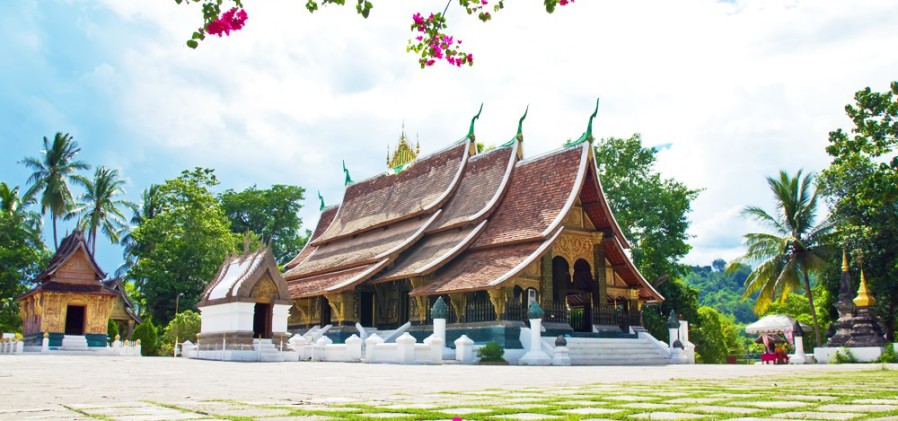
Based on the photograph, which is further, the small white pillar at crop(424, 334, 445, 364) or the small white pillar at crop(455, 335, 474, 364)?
the small white pillar at crop(455, 335, 474, 364)

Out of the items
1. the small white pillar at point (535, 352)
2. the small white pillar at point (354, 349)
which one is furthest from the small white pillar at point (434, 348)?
the small white pillar at point (354, 349)

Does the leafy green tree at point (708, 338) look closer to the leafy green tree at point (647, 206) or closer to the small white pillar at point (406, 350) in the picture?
the leafy green tree at point (647, 206)

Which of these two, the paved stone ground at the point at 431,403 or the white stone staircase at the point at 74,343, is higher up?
the paved stone ground at the point at 431,403

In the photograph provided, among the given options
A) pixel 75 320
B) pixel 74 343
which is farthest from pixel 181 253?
pixel 74 343

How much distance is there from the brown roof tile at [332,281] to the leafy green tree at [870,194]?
38.8 feet

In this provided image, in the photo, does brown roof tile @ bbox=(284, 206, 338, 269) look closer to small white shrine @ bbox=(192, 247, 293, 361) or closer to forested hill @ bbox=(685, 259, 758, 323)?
small white shrine @ bbox=(192, 247, 293, 361)

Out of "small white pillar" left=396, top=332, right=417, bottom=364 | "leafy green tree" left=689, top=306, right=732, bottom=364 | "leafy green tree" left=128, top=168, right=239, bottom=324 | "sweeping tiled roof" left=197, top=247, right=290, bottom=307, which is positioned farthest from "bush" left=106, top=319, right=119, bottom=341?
"leafy green tree" left=689, top=306, right=732, bottom=364

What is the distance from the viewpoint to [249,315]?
55.0ft

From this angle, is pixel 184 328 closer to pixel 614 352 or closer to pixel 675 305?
pixel 614 352

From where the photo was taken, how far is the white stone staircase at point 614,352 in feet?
55.7

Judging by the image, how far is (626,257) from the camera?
2030cm

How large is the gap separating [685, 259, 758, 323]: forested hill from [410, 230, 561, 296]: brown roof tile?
63294 millimetres

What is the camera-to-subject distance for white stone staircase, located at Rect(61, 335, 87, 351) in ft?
81.0

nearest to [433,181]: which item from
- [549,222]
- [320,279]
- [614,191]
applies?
[320,279]
